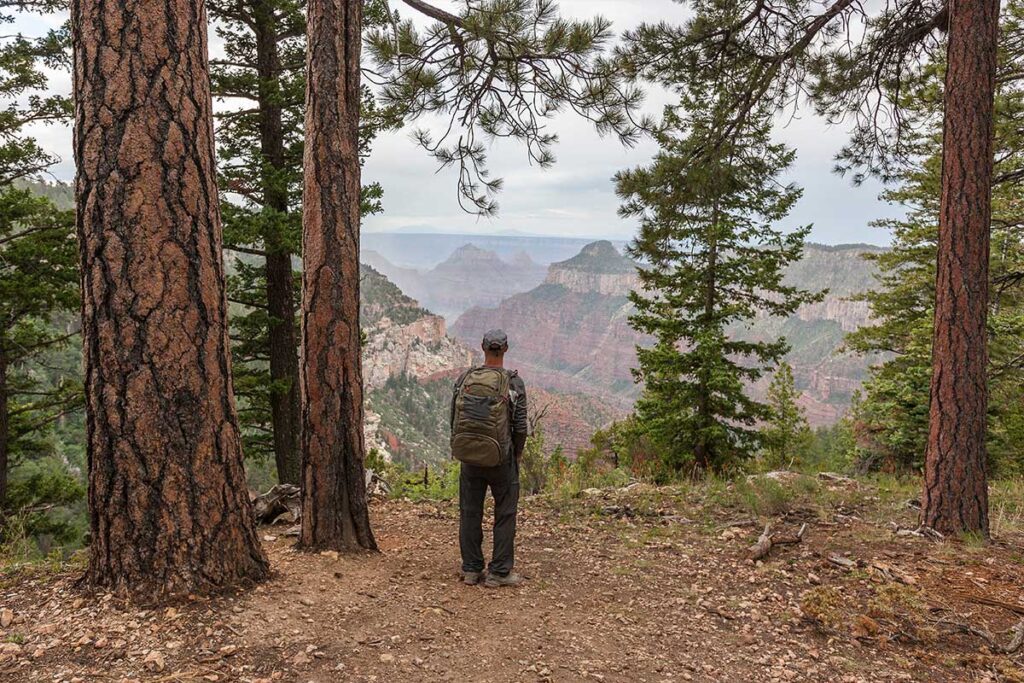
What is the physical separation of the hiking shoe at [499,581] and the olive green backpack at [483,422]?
2.73 ft

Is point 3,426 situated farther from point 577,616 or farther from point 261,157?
point 577,616

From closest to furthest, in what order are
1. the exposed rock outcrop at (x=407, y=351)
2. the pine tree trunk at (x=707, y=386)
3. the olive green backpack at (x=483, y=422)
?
the olive green backpack at (x=483, y=422)
the pine tree trunk at (x=707, y=386)
the exposed rock outcrop at (x=407, y=351)

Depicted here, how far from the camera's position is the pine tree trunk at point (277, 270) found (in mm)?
9484

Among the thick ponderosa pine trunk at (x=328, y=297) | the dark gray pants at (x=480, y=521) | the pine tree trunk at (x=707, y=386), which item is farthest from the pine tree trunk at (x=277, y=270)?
the pine tree trunk at (x=707, y=386)

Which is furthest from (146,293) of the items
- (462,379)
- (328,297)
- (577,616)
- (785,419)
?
(785,419)

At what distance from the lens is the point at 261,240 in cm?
976

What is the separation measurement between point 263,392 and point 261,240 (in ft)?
10.4

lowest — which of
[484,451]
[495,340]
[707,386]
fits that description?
[707,386]

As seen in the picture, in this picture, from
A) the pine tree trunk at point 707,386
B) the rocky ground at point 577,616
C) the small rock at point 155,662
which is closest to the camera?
the small rock at point 155,662

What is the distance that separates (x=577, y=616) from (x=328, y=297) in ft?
8.87

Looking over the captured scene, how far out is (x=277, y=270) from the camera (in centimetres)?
1027

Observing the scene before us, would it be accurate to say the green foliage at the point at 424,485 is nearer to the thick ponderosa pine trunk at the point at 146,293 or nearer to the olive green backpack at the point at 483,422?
the olive green backpack at the point at 483,422

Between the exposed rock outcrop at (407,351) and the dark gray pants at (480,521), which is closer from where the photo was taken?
the dark gray pants at (480,521)

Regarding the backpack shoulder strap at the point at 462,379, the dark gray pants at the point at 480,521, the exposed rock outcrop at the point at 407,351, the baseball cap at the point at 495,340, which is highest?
the baseball cap at the point at 495,340
